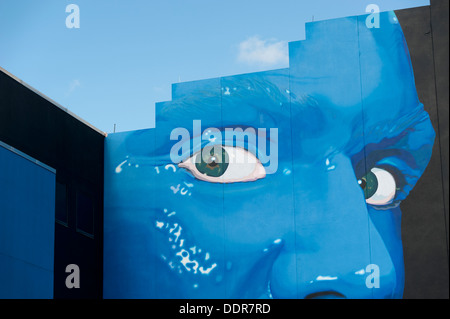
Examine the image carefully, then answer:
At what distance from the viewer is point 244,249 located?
20703 mm

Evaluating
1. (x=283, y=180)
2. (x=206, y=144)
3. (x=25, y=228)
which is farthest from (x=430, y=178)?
(x=25, y=228)

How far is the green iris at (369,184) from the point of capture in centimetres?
1995

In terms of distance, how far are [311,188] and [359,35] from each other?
4013mm

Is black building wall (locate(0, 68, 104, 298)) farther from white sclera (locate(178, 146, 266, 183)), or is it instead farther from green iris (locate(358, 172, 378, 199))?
green iris (locate(358, 172, 378, 199))

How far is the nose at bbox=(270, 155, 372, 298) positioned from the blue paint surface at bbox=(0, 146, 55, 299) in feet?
18.2

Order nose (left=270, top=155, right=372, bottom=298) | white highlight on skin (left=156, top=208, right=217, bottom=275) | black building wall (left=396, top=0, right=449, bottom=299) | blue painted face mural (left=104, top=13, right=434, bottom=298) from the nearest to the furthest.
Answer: black building wall (left=396, top=0, right=449, bottom=299), nose (left=270, top=155, right=372, bottom=298), blue painted face mural (left=104, top=13, right=434, bottom=298), white highlight on skin (left=156, top=208, right=217, bottom=275)

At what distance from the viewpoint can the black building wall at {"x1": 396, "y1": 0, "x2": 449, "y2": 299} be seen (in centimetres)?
1908

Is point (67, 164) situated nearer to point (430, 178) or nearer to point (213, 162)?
point (213, 162)

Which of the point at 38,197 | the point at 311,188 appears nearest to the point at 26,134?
the point at 38,197

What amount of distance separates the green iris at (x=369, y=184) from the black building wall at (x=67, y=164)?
23.5 feet

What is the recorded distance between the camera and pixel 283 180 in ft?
67.7

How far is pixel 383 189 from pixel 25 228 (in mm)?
8430

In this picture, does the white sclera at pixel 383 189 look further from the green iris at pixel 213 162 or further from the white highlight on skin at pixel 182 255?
the white highlight on skin at pixel 182 255

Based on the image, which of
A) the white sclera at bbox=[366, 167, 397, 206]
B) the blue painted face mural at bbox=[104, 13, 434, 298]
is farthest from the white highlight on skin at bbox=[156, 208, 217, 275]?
the white sclera at bbox=[366, 167, 397, 206]
